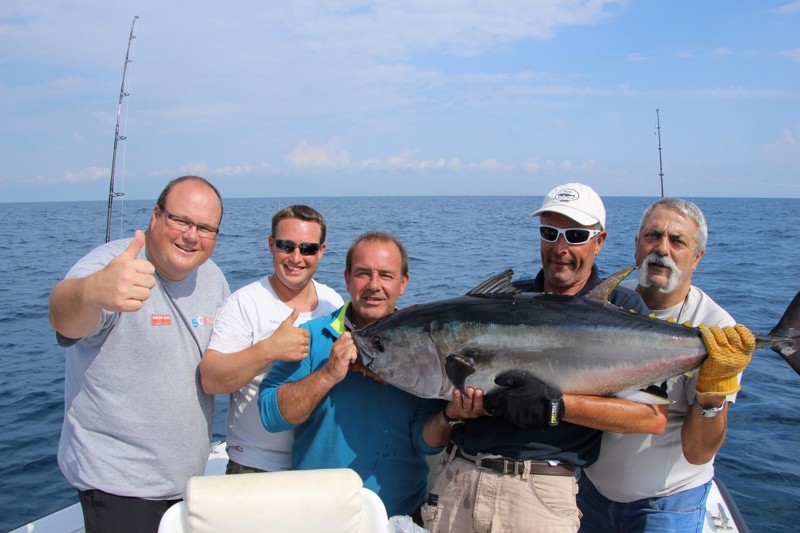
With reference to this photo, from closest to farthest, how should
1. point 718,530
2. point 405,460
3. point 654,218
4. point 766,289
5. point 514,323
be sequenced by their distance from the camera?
point 514,323, point 405,460, point 654,218, point 718,530, point 766,289

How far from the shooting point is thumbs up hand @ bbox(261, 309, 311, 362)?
9.03 ft

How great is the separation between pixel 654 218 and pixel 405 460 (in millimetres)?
1981

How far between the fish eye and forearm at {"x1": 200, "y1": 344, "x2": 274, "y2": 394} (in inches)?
18.9

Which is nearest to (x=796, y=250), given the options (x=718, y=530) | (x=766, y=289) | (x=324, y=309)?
(x=766, y=289)

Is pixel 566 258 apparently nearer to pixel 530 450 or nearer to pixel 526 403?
pixel 526 403

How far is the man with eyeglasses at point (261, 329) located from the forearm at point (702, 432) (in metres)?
1.93

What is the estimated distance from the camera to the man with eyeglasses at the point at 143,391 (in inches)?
115

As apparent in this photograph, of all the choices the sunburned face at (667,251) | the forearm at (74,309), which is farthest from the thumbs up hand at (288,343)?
the sunburned face at (667,251)

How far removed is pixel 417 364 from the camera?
275cm

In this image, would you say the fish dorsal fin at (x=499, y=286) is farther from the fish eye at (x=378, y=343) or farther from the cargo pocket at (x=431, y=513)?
the cargo pocket at (x=431, y=513)

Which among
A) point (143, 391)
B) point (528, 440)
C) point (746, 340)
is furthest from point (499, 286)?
point (143, 391)

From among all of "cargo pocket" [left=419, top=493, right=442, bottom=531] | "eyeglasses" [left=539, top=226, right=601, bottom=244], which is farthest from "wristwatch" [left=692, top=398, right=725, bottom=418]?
"cargo pocket" [left=419, top=493, right=442, bottom=531]

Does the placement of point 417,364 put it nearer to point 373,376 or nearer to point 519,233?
point 373,376

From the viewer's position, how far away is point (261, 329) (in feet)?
10.3
